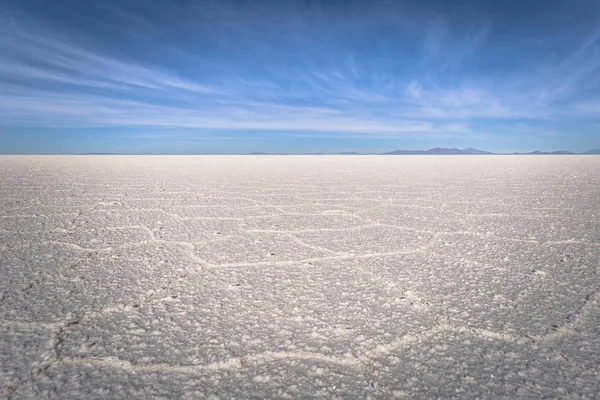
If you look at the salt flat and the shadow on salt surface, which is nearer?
the salt flat

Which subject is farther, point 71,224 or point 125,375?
point 71,224

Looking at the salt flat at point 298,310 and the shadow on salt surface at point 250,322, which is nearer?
the salt flat at point 298,310

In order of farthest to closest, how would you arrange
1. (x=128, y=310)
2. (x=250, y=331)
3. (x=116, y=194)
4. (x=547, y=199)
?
(x=116, y=194)
(x=547, y=199)
(x=128, y=310)
(x=250, y=331)

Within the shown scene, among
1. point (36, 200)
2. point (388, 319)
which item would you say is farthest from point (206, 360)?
point (36, 200)

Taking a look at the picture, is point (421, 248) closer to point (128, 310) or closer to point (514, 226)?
point (514, 226)
